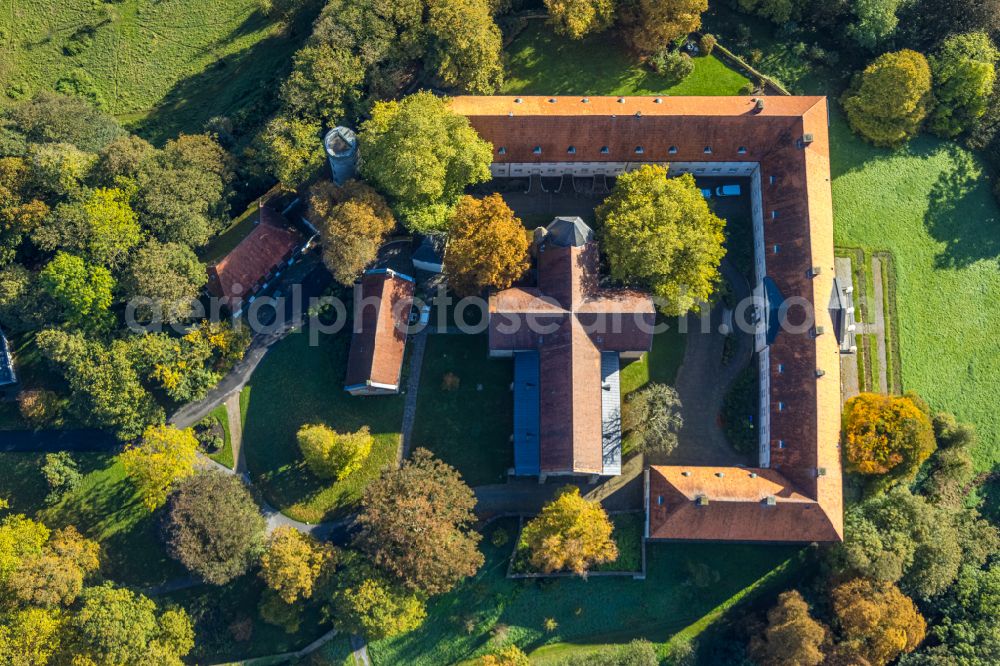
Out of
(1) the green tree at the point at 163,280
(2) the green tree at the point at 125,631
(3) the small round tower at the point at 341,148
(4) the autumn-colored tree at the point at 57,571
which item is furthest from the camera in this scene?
(3) the small round tower at the point at 341,148

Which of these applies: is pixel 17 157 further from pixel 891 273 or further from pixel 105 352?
pixel 891 273

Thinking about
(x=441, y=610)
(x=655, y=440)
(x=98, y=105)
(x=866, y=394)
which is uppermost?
(x=98, y=105)

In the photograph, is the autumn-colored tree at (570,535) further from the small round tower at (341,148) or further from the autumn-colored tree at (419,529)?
the small round tower at (341,148)

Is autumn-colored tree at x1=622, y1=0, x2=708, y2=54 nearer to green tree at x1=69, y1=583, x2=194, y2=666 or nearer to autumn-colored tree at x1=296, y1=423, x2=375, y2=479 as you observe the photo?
autumn-colored tree at x1=296, y1=423, x2=375, y2=479

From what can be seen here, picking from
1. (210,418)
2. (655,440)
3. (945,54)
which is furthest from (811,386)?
(210,418)

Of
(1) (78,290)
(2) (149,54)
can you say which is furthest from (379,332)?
(2) (149,54)

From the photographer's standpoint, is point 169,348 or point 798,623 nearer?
point 798,623

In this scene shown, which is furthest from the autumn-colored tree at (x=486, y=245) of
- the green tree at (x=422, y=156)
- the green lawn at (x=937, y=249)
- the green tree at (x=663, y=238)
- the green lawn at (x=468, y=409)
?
the green lawn at (x=937, y=249)
